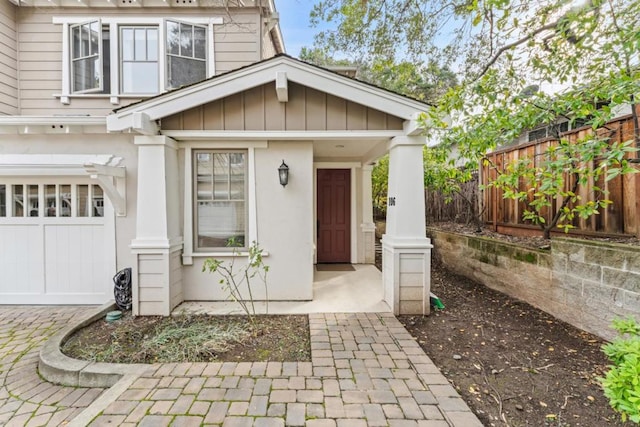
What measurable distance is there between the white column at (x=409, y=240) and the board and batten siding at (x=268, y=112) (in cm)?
97

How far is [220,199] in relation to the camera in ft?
16.2

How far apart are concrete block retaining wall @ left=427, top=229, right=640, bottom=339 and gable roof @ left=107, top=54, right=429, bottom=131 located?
277 centimetres

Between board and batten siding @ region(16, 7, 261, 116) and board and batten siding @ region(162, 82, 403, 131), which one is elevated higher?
board and batten siding @ region(16, 7, 261, 116)

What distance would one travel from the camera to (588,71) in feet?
12.1

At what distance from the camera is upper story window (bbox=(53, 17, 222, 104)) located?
5945mm

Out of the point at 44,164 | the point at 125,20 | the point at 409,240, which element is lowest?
the point at 409,240

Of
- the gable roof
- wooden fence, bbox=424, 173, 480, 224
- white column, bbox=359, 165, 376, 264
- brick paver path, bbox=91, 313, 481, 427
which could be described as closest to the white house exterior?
the gable roof

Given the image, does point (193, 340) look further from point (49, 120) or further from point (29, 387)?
point (49, 120)

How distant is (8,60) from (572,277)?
10257 mm

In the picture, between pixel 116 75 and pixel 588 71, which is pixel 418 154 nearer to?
pixel 588 71

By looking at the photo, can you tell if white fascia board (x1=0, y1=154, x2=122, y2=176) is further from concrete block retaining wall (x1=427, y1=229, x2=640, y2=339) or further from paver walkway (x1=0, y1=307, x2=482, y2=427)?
concrete block retaining wall (x1=427, y1=229, x2=640, y2=339)

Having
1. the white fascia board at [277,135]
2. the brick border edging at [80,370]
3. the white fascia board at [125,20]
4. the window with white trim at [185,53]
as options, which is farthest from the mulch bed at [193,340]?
the white fascia board at [125,20]

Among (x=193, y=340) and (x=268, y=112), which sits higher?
(x=268, y=112)

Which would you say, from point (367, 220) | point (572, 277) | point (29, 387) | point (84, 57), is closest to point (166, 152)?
point (29, 387)
